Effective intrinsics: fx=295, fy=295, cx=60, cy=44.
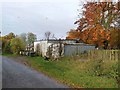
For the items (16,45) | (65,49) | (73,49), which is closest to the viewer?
(73,49)

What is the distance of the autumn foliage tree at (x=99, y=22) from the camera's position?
157 feet

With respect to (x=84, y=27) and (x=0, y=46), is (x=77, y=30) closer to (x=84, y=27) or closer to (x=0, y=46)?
(x=84, y=27)

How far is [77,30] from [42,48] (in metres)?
7.33

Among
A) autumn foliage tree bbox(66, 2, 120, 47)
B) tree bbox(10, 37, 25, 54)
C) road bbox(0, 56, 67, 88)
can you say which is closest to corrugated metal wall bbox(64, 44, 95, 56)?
autumn foliage tree bbox(66, 2, 120, 47)

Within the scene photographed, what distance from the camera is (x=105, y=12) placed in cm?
5044

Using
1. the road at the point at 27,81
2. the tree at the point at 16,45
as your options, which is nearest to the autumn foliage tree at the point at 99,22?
the tree at the point at 16,45

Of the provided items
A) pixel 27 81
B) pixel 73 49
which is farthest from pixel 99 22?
pixel 27 81

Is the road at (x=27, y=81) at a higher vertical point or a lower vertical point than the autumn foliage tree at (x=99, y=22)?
lower

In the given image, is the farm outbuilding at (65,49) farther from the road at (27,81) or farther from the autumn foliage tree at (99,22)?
the road at (27,81)

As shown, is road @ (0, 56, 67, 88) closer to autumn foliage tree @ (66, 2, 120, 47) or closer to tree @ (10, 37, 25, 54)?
autumn foliage tree @ (66, 2, 120, 47)

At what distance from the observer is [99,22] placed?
49.4 m

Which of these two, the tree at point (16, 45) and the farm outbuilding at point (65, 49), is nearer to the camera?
the farm outbuilding at point (65, 49)

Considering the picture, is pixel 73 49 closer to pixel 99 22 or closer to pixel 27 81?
pixel 99 22

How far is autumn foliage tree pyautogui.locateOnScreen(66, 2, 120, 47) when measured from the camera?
47719 millimetres
